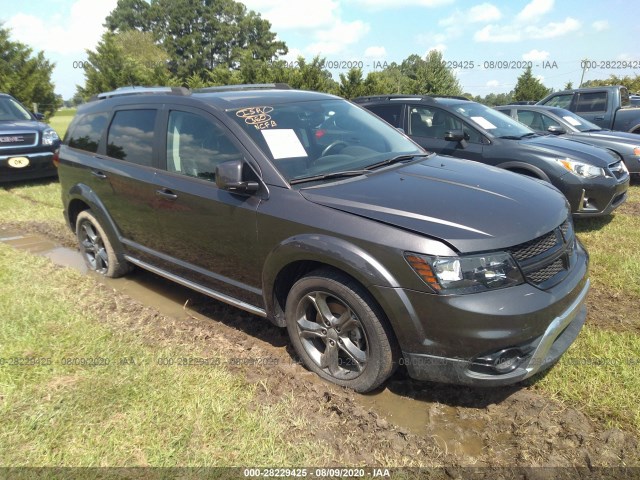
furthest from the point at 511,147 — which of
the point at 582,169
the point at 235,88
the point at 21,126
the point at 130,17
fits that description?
the point at 130,17

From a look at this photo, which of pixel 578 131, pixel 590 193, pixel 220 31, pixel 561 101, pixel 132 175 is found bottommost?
pixel 590 193

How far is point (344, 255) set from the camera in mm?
2533

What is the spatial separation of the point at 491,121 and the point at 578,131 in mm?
2672

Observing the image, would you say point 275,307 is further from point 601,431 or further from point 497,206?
point 601,431

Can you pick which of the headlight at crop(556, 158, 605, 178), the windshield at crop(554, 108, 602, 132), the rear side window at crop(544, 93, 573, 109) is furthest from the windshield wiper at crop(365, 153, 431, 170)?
the rear side window at crop(544, 93, 573, 109)

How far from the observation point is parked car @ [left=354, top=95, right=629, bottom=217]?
554 cm

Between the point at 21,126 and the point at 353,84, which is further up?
the point at 353,84

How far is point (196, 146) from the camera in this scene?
3.46 meters

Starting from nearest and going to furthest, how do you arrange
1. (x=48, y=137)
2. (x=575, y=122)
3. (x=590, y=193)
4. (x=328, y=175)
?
(x=328, y=175) < (x=590, y=193) < (x=575, y=122) < (x=48, y=137)

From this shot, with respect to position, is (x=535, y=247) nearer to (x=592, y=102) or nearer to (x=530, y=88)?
(x=592, y=102)

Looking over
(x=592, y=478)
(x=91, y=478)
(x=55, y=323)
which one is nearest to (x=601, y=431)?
(x=592, y=478)

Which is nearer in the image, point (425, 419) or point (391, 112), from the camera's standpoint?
point (425, 419)

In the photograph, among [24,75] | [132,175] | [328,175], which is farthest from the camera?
[24,75]

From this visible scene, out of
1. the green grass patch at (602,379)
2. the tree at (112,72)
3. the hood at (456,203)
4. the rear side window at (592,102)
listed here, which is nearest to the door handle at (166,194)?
the hood at (456,203)
